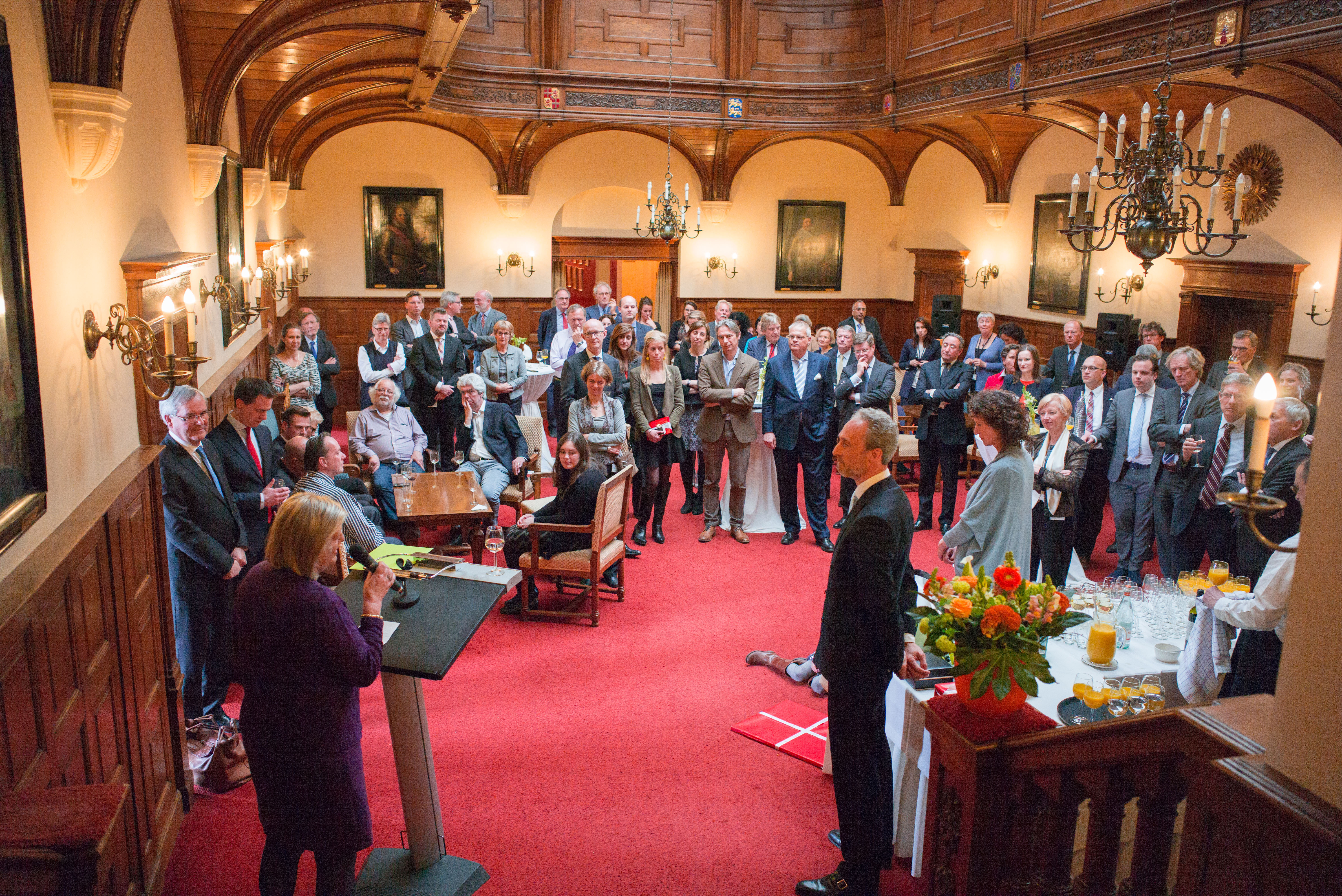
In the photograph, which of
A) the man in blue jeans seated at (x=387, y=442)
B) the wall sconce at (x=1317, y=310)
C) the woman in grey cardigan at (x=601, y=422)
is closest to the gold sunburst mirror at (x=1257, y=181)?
the wall sconce at (x=1317, y=310)

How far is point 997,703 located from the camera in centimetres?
261

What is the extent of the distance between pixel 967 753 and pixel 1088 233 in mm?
4743

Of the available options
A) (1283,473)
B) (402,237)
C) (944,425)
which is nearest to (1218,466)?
(1283,473)

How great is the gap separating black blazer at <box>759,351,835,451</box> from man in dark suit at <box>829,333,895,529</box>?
24 cm

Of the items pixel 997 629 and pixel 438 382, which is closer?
pixel 997 629

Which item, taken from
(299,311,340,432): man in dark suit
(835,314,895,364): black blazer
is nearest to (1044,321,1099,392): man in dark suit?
(835,314,895,364): black blazer

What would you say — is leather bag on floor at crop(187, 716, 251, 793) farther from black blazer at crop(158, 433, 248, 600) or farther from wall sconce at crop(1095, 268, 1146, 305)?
wall sconce at crop(1095, 268, 1146, 305)

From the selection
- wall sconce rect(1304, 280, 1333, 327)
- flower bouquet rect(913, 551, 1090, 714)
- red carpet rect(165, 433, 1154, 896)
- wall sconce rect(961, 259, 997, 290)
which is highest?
wall sconce rect(961, 259, 997, 290)

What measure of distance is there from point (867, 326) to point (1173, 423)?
6.82 m

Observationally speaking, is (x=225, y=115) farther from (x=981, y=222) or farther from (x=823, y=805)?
(x=981, y=222)

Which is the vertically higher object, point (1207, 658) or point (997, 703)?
point (997, 703)

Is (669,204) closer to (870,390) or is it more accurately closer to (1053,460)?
(870,390)

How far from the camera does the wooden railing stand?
1423 mm

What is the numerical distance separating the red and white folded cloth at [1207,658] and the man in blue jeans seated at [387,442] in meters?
4.90
